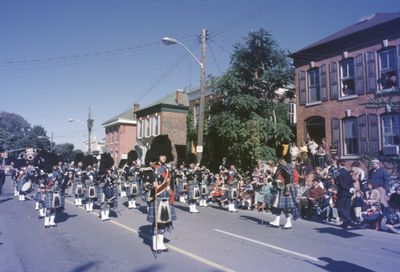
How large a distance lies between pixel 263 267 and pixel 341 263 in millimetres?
1565

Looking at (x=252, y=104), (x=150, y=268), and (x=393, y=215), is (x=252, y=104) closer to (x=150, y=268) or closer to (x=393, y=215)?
(x=393, y=215)

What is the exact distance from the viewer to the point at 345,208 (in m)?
11.0

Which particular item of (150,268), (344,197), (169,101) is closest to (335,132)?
(344,197)

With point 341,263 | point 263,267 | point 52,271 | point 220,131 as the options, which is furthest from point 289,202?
point 220,131

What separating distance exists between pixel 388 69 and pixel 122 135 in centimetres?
3372

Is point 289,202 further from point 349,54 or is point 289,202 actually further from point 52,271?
point 349,54

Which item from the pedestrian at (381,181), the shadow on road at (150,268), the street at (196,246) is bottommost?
the street at (196,246)

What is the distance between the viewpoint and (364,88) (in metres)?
19.5

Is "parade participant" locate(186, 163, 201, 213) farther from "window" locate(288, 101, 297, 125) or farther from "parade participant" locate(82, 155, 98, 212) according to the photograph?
"window" locate(288, 101, 297, 125)

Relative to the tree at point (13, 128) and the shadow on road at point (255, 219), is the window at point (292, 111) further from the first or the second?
the tree at point (13, 128)

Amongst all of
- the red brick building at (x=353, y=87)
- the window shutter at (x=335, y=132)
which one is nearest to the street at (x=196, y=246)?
the red brick building at (x=353, y=87)

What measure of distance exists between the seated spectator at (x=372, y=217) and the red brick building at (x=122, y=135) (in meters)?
36.7

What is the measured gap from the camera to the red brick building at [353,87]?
18.5m

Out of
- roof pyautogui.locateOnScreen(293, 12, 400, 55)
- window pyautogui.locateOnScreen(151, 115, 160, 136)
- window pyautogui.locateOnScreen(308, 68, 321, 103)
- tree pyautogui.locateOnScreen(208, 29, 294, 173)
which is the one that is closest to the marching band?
tree pyautogui.locateOnScreen(208, 29, 294, 173)
